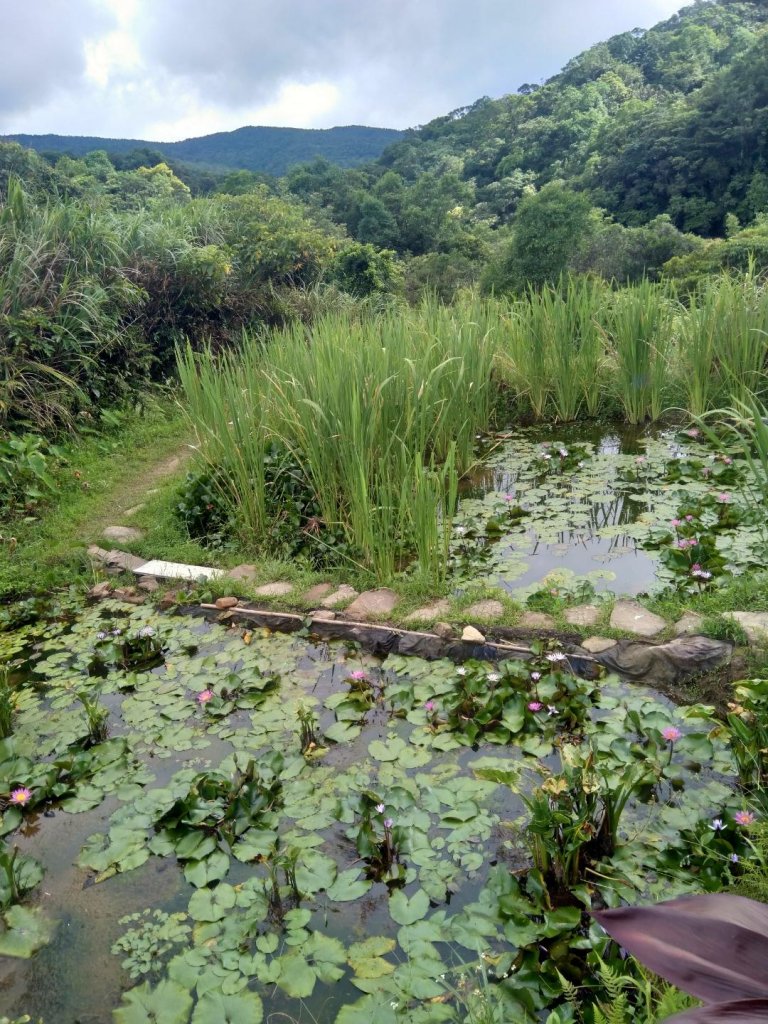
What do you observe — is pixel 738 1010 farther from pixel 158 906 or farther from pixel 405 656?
pixel 405 656

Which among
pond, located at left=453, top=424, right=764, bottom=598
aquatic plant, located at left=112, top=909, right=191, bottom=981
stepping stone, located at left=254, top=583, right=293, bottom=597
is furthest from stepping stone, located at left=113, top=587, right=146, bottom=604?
aquatic plant, located at left=112, top=909, right=191, bottom=981

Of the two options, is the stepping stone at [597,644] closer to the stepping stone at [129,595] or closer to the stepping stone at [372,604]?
the stepping stone at [372,604]

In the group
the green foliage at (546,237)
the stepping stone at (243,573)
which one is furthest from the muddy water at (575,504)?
the green foliage at (546,237)

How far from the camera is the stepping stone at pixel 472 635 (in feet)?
8.60

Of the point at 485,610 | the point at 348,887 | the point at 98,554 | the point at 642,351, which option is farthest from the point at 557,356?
the point at 348,887

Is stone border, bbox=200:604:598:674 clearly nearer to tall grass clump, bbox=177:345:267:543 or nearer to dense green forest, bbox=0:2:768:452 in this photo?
tall grass clump, bbox=177:345:267:543

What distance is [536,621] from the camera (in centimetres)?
269

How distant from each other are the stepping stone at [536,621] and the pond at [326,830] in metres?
0.13

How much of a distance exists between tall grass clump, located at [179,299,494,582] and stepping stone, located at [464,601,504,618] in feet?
0.95

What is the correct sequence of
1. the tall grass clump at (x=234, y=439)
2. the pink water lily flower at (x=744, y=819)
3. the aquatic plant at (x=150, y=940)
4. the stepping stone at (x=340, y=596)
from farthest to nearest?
the tall grass clump at (x=234, y=439) < the stepping stone at (x=340, y=596) < the pink water lily flower at (x=744, y=819) < the aquatic plant at (x=150, y=940)

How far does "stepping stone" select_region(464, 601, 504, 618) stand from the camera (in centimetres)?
276

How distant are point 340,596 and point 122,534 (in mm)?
1669

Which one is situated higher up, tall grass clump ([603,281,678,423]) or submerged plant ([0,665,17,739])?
tall grass clump ([603,281,678,423])

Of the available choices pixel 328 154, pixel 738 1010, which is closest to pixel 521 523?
pixel 738 1010
